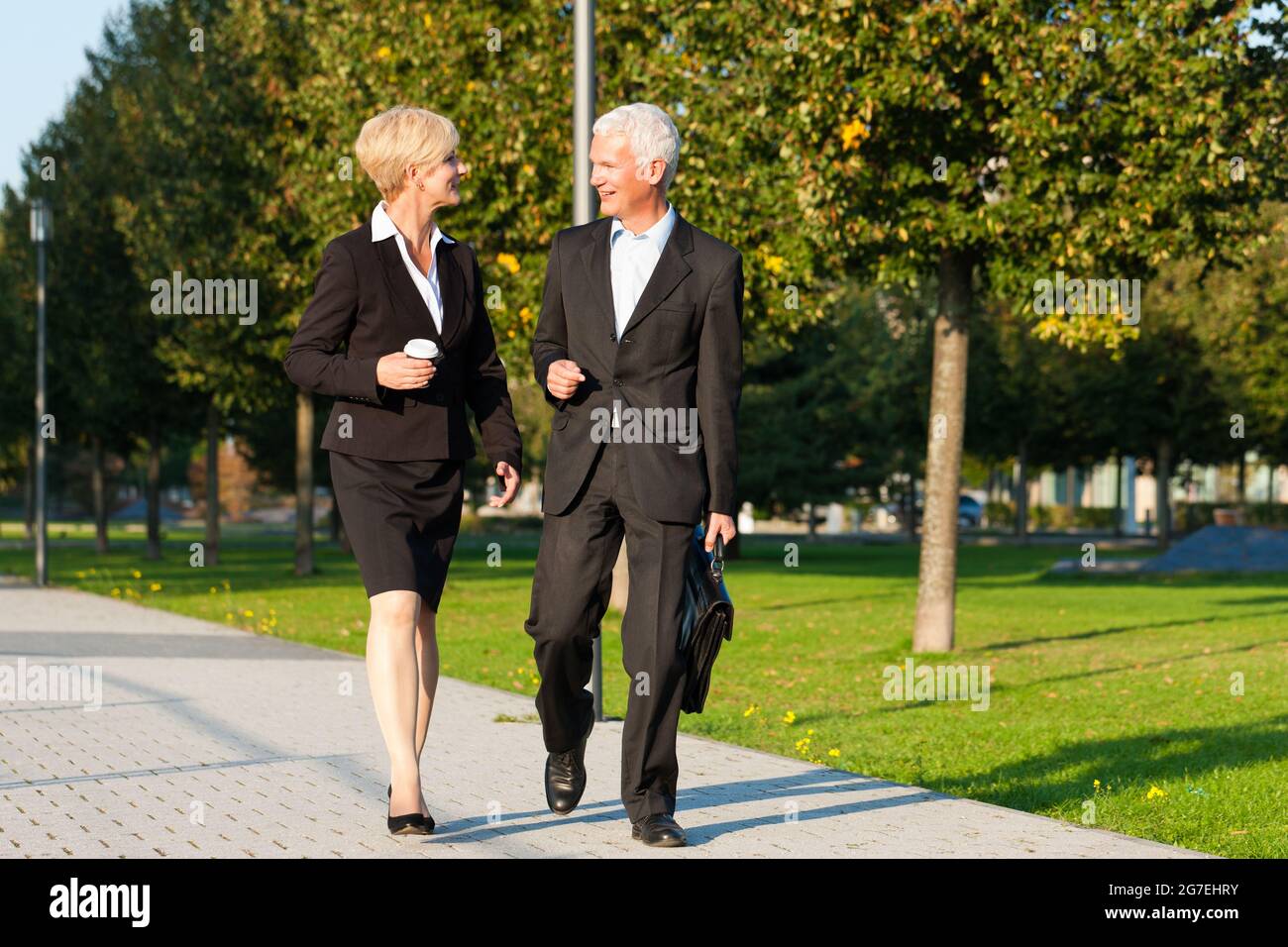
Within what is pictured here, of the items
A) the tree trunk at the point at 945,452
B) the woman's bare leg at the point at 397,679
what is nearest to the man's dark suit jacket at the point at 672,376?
the woman's bare leg at the point at 397,679

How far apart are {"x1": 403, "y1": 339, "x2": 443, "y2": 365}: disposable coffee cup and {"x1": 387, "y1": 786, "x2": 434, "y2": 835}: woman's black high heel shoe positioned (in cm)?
142

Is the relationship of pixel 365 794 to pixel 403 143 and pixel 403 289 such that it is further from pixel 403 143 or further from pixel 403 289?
pixel 403 143

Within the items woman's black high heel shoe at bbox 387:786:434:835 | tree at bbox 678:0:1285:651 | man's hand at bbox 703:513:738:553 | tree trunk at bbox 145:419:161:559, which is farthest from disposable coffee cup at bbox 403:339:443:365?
tree trunk at bbox 145:419:161:559

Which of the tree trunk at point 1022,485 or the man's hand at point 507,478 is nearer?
the man's hand at point 507,478

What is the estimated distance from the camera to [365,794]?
258 inches

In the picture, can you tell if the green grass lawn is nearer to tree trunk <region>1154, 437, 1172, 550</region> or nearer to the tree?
the tree

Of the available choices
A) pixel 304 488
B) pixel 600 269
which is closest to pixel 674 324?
pixel 600 269

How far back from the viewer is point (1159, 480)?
43344 millimetres

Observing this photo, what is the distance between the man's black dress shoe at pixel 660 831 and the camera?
5.43 m

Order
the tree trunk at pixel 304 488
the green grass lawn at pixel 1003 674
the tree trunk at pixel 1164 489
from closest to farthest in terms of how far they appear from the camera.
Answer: the green grass lawn at pixel 1003 674 < the tree trunk at pixel 304 488 < the tree trunk at pixel 1164 489

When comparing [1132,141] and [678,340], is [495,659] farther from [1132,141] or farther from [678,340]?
[678,340]

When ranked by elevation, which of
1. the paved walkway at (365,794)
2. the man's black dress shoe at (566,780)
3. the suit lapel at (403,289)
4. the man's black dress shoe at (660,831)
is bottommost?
the paved walkway at (365,794)

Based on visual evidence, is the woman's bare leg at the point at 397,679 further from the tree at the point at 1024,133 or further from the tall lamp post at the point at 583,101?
the tree at the point at 1024,133

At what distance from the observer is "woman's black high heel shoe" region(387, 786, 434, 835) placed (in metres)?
5.52
